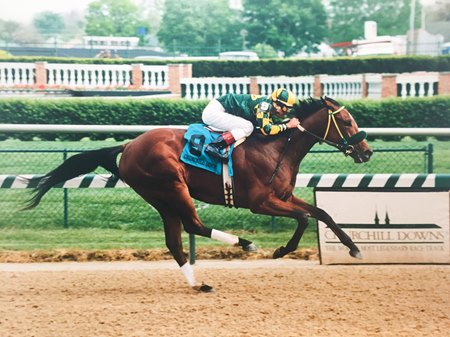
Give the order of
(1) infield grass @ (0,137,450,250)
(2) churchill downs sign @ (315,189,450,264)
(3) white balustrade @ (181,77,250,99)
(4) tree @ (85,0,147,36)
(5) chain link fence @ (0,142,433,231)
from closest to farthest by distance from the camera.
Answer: (2) churchill downs sign @ (315,189,450,264)
(1) infield grass @ (0,137,450,250)
(5) chain link fence @ (0,142,433,231)
(3) white balustrade @ (181,77,250,99)
(4) tree @ (85,0,147,36)

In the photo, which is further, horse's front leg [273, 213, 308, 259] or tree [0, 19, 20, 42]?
tree [0, 19, 20, 42]

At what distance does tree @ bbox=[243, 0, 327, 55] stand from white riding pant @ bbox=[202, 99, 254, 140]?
31.2 feet

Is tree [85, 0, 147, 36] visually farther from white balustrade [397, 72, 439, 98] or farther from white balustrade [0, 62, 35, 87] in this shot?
white balustrade [397, 72, 439, 98]

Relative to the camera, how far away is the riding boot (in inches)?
268

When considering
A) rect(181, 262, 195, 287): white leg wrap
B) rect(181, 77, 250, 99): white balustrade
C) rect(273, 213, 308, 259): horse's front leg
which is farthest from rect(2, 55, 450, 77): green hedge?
rect(181, 262, 195, 287): white leg wrap

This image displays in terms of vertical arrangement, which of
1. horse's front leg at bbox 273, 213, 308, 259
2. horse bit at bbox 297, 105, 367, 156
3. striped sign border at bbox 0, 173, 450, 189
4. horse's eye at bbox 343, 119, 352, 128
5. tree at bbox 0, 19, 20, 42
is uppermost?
tree at bbox 0, 19, 20, 42

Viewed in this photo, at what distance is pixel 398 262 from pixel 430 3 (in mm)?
10902

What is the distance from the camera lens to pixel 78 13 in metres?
17.3

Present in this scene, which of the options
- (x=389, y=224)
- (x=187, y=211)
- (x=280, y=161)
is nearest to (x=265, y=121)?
(x=280, y=161)

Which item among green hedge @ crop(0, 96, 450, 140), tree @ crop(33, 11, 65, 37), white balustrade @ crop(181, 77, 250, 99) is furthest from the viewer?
tree @ crop(33, 11, 65, 37)

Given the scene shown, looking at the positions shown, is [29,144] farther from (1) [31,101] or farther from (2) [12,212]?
(1) [31,101]

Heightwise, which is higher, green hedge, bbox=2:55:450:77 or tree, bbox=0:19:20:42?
tree, bbox=0:19:20:42

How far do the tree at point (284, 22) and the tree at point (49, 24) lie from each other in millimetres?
4007

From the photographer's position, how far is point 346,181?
796cm
